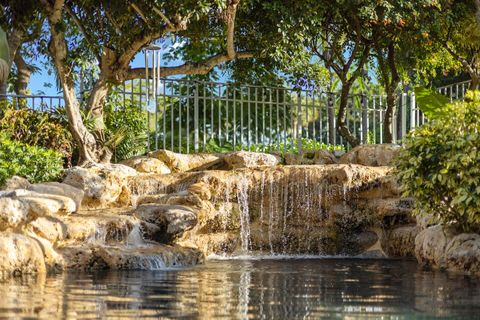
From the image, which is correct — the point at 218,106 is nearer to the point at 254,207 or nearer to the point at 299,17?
the point at 299,17

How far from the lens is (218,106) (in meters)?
22.7

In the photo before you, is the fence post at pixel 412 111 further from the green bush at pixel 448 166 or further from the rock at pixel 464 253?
the rock at pixel 464 253

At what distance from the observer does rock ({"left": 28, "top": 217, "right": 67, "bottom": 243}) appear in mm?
12484

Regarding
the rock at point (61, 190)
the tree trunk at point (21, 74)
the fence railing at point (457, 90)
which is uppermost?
the tree trunk at point (21, 74)

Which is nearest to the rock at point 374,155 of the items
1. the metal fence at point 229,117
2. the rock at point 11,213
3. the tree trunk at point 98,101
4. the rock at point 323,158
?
the rock at point 323,158

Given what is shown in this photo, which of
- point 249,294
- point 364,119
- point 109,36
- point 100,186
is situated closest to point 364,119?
point 364,119

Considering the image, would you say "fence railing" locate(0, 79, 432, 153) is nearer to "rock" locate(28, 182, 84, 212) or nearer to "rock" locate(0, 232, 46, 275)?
"rock" locate(28, 182, 84, 212)

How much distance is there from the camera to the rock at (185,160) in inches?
742

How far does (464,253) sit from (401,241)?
10.3 ft

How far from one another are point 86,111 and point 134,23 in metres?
2.01

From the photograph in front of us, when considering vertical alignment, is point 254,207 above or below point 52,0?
below

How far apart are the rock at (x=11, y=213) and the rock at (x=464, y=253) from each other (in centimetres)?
539

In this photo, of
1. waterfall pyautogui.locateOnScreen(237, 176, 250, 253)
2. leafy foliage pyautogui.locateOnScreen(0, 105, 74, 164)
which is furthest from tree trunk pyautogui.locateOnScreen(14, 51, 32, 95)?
waterfall pyautogui.locateOnScreen(237, 176, 250, 253)

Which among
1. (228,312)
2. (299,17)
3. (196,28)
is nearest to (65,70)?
(196,28)
